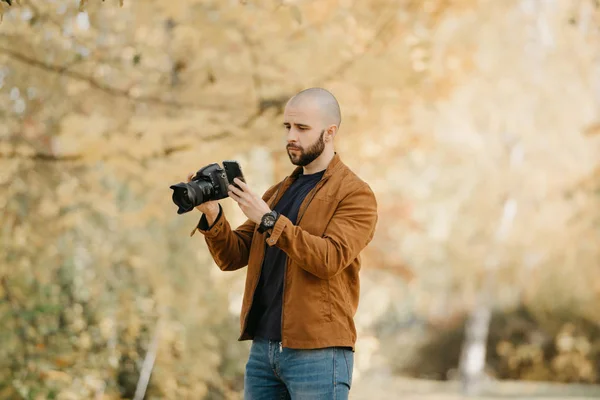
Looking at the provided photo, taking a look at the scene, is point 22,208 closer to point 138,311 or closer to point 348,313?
point 138,311

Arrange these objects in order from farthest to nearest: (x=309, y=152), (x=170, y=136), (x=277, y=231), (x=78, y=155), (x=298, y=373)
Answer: (x=170, y=136) < (x=78, y=155) < (x=309, y=152) < (x=298, y=373) < (x=277, y=231)

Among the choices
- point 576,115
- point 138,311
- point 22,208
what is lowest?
point 138,311

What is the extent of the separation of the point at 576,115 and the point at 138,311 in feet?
21.3

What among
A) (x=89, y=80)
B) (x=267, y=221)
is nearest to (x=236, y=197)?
(x=267, y=221)

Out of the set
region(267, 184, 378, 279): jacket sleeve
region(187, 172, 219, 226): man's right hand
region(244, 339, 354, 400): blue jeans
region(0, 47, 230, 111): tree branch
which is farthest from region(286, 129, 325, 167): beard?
region(0, 47, 230, 111): tree branch

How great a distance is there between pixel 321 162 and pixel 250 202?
0.36 metres

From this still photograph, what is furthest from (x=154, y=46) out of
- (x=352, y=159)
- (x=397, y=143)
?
(x=397, y=143)

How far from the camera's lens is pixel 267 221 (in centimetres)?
222

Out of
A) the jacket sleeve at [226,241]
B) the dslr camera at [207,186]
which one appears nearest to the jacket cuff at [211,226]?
the jacket sleeve at [226,241]

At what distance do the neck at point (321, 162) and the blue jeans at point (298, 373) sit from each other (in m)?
0.53

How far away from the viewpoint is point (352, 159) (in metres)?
4.94

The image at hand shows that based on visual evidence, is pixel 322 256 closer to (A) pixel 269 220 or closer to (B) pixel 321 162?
(A) pixel 269 220

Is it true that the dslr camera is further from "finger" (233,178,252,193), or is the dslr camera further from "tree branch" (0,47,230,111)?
"tree branch" (0,47,230,111)

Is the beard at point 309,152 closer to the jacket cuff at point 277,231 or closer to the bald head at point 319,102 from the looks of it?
the bald head at point 319,102
